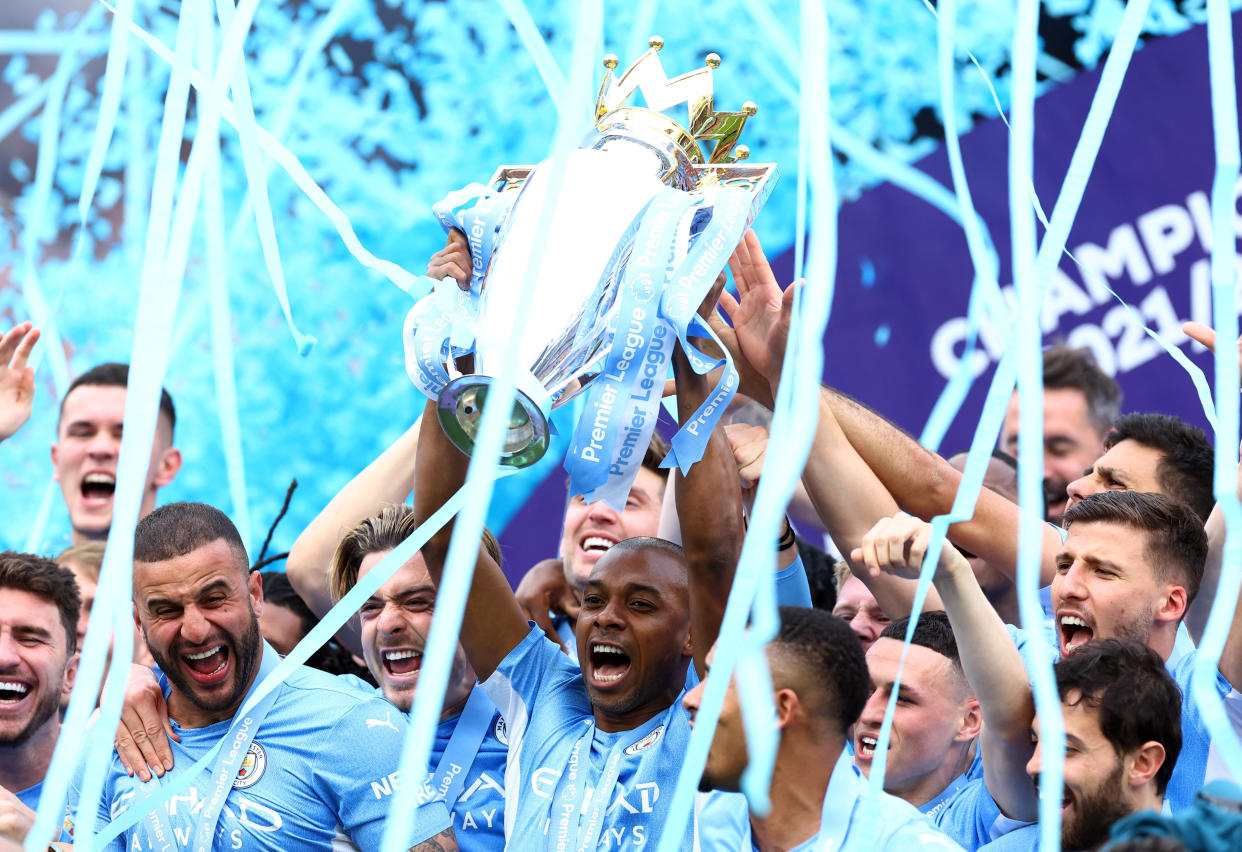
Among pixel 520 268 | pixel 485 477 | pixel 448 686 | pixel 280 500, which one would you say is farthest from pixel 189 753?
pixel 280 500

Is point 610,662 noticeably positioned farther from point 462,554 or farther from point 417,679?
point 462,554

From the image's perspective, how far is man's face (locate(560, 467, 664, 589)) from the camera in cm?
355

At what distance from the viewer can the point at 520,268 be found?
7.04ft

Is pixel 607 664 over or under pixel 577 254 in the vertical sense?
under

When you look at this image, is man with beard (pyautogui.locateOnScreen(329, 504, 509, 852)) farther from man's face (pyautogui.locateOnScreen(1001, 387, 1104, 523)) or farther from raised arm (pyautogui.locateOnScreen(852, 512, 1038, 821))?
man's face (pyautogui.locateOnScreen(1001, 387, 1104, 523))

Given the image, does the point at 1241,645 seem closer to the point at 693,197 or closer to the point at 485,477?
the point at 693,197

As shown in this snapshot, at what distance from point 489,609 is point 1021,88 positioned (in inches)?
62.1

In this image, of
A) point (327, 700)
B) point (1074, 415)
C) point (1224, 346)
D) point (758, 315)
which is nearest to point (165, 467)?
point (327, 700)

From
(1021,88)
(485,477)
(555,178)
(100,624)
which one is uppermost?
(1021,88)

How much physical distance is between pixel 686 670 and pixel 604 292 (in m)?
0.98

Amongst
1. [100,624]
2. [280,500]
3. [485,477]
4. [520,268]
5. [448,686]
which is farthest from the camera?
[280,500]

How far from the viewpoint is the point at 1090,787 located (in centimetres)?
220

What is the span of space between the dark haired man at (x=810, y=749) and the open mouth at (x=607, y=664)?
1.01 ft

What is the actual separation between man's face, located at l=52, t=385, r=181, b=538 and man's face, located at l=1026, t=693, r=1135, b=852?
276 cm
